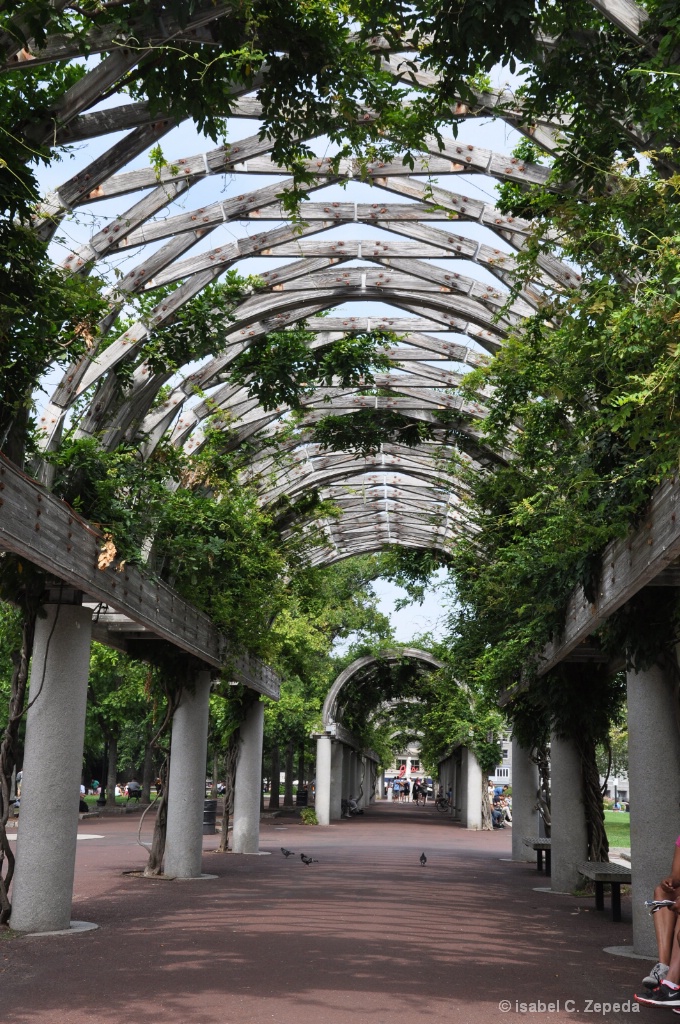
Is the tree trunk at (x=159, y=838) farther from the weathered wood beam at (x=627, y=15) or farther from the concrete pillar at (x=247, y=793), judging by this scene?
the weathered wood beam at (x=627, y=15)

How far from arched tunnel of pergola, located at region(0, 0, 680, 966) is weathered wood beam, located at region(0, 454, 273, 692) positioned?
0.08ft

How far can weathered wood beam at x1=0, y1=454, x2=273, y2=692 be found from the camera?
7590mm

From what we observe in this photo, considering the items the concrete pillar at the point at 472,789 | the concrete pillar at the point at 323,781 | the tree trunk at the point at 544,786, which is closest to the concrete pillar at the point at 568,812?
the tree trunk at the point at 544,786

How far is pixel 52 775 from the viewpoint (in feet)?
31.2

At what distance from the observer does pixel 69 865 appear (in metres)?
9.53

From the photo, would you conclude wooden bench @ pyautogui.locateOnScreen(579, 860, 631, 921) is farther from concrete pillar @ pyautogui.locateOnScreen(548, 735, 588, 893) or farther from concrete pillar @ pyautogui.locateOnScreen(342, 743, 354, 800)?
concrete pillar @ pyautogui.locateOnScreen(342, 743, 354, 800)

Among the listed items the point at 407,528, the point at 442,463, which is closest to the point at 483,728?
the point at 407,528

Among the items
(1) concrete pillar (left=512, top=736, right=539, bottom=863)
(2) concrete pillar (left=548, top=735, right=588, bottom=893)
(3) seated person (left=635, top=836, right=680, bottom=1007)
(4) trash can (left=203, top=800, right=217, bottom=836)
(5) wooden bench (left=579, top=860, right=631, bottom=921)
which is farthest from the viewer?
(4) trash can (left=203, top=800, right=217, bottom=836)

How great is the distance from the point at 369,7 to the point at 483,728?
95.4 feet

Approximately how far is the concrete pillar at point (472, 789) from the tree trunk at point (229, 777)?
15.2 metres

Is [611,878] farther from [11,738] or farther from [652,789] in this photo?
[11,738]

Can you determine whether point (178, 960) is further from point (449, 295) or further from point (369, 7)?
point (449, 295)

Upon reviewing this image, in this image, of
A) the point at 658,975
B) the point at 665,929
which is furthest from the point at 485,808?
the point at 658,975

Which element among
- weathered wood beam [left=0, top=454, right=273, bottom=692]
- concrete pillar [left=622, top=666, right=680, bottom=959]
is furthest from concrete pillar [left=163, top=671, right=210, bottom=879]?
concrete pillar [left=622, top=666, right=680, bottom=959]
